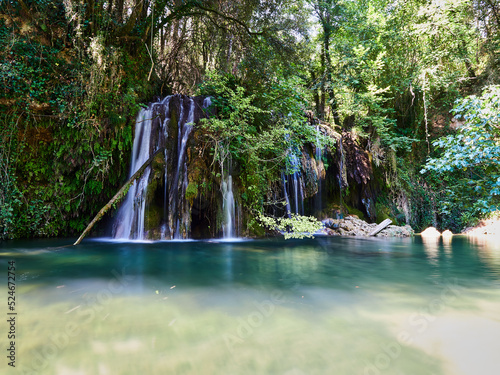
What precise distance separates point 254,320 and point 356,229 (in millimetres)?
9043

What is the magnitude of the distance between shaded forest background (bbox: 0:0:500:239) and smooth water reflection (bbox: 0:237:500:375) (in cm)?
328

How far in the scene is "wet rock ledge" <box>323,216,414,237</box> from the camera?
9.83 meters

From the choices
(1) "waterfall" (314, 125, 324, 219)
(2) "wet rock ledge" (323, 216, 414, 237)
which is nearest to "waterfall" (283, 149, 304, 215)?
(1) "waterfall" (314, 125, 324, 219)

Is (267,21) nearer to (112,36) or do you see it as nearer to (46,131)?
(112,36)

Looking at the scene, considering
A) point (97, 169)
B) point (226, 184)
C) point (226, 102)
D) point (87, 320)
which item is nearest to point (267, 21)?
point (226, 102)

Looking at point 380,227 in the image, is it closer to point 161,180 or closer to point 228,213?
point 228,213

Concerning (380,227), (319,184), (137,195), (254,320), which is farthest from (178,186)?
(380,227)

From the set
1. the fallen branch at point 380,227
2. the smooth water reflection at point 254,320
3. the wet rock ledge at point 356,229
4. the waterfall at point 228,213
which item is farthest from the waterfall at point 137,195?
the fallen branch at point 380,227

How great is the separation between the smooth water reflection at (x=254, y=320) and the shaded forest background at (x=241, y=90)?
3284 millimetres

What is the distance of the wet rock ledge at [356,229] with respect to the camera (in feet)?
32.2

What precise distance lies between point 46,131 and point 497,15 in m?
15.2

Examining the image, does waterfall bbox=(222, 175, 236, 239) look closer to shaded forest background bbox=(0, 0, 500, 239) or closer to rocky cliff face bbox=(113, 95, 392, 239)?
rocky cliff face bbox=(113, 95, 392, 239)

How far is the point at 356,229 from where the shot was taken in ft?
33.0

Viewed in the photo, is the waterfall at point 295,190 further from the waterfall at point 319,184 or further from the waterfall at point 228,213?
the waterfall at point 228,213
